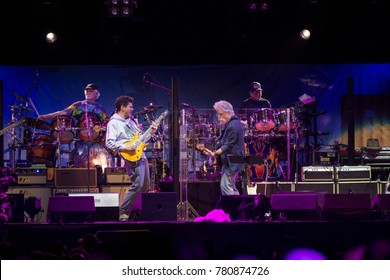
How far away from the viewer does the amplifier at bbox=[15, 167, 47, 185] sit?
1276 cm

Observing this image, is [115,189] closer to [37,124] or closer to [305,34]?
[37,124]

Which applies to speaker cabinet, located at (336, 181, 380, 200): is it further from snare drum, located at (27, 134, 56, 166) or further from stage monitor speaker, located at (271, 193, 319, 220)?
snare drum, located at (27, 134, 56, 166)

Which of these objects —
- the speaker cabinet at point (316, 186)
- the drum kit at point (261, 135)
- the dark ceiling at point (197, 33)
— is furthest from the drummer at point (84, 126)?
the speaker cabinet at point (316, 186)

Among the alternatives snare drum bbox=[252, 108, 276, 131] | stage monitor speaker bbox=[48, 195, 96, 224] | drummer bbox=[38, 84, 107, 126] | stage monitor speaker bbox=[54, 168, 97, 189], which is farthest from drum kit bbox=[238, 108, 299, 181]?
stage monitor speaker bbox=[48, 195, 96, 224]

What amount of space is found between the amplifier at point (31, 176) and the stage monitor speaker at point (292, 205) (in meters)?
5.86

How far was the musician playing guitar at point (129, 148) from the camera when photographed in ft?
33.9

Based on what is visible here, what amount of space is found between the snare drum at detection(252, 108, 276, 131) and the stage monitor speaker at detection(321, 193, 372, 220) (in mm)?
4642

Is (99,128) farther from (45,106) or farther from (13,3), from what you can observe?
(13,3)

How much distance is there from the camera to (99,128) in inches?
536

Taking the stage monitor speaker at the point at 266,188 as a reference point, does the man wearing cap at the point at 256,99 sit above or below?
above

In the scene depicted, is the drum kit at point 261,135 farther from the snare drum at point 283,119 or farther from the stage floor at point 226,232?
the stage floor at point 226,232

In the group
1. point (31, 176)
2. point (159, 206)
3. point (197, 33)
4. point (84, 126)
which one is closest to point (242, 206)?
point (159, 206)

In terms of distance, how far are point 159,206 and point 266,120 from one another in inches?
205

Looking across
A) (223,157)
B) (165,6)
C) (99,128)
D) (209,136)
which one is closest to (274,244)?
(223,157)
